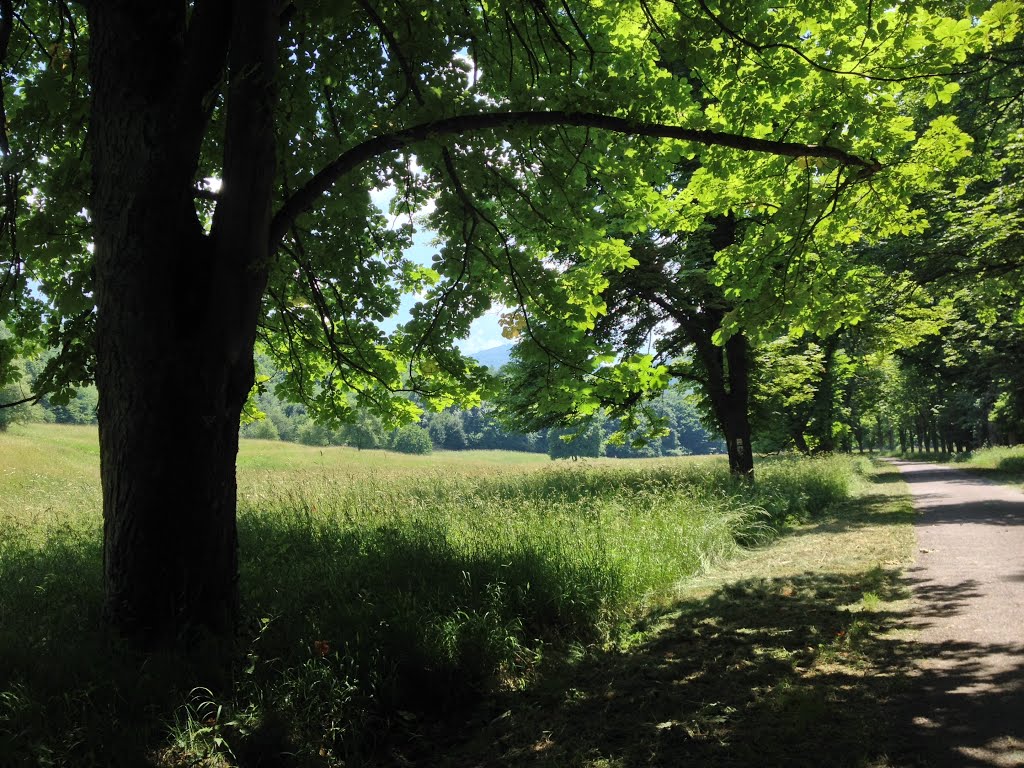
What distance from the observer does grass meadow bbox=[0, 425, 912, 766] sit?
3418 mm

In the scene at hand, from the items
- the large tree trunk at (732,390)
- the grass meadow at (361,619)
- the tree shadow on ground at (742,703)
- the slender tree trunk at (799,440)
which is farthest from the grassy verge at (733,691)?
the slender tree trunk at (799,440)

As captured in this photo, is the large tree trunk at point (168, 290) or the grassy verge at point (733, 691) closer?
the grassy verge at point (733, 691)

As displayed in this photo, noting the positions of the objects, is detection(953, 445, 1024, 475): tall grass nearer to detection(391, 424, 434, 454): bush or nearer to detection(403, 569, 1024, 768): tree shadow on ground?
detection(403, 569, 1024, 768): tree shadow on ground

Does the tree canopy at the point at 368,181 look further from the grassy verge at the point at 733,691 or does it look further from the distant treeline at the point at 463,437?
the distant treeline at the point at 463,437

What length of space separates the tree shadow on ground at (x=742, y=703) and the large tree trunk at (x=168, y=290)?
6.87 ft

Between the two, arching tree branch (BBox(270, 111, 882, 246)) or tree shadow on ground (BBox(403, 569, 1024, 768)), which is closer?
tree shadow on ground (BBox(403, 569, 1024, 768))

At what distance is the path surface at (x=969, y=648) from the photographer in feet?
10.7

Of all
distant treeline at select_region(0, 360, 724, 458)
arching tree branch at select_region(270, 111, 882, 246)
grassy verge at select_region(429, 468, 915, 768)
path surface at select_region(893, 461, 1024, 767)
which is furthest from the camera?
distant treeline at select_region(0, 360, 724, 458)

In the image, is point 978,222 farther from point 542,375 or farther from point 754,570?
point 542,375

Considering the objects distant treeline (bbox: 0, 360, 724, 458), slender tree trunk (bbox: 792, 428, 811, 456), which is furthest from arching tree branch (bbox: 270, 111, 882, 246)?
distant treeline (bbox: 0, 360, 724, 458)

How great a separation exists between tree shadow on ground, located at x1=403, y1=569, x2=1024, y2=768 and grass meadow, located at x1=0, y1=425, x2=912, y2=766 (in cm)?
15

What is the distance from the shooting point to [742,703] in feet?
12.9

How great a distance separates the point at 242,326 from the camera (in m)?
4.53

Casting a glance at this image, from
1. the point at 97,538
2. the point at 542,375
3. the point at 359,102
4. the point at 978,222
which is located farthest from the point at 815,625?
the point at 978,222
